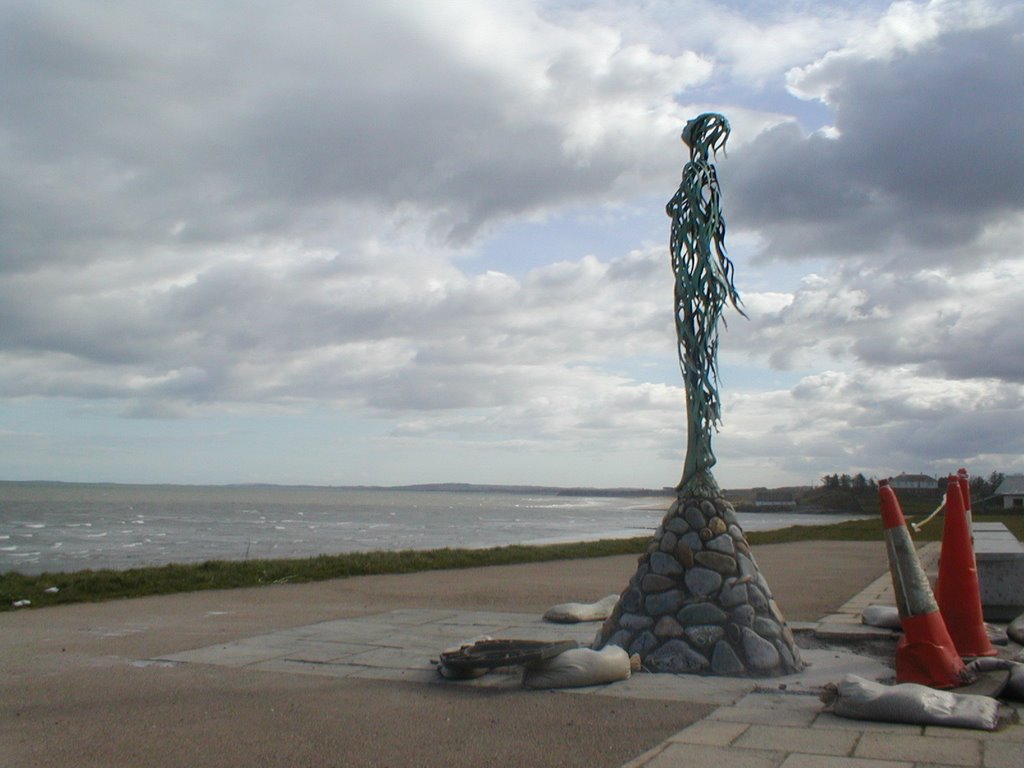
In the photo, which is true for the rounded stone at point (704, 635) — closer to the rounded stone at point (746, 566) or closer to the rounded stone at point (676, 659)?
the rounded stone at point (676, 659)

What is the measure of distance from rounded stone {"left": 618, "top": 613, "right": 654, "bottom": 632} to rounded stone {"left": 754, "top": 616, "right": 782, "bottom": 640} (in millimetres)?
796

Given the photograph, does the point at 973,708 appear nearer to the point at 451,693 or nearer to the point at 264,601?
the point at 451,693

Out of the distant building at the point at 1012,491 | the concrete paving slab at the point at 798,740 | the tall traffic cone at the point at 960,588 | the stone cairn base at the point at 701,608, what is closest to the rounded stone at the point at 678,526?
the stone cairn base at the point at 701,608

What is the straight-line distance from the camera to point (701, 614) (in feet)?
24.3

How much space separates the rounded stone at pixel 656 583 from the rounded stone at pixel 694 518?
467 mm

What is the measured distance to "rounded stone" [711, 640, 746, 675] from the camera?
7152mm

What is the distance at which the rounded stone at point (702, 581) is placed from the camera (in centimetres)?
747

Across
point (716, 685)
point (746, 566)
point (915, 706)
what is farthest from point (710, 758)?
point (746, 566)

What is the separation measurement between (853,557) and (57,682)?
17554 mm

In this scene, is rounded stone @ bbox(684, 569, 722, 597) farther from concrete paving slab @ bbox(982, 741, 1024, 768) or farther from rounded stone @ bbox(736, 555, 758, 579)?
concrete paving slab @ bbox(982, 741, 1024, 768)

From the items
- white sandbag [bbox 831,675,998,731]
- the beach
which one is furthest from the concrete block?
white sandbag [bbox 831,675,998,731]

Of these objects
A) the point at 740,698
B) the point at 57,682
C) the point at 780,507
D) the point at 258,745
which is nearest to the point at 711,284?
the point at 740,698

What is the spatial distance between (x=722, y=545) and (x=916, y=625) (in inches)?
60.8

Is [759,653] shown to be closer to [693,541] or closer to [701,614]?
[701,614]
